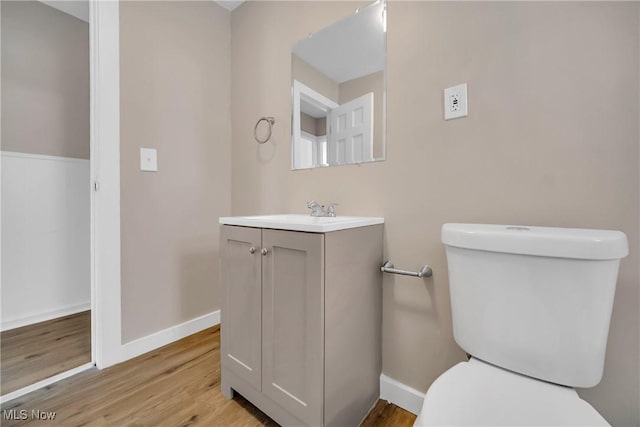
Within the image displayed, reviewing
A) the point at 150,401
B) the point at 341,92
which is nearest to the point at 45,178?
the point at 150,401

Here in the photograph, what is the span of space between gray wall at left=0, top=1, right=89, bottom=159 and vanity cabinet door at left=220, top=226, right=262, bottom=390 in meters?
1.81

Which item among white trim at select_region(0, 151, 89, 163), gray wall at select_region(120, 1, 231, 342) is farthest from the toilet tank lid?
white trim at select_region(0, 151, 89, 163)

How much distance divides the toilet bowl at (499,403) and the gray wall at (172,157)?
1563 millimetres

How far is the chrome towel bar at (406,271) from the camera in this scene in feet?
3.52

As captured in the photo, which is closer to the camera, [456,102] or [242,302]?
[456,102]

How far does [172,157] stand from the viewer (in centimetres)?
168

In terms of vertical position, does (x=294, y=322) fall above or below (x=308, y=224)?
below

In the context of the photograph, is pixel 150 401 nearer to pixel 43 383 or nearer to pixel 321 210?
pixel 43 383

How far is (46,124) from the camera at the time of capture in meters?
1.94

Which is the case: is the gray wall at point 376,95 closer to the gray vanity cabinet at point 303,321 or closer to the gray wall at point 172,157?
the gray vanity cabinet at point 303,321

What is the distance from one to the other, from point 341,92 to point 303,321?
1084 millimetres

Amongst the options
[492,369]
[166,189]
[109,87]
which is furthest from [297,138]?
[492,369]

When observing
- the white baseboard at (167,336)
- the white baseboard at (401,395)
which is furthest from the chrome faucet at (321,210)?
the white baseboard at (167,336)

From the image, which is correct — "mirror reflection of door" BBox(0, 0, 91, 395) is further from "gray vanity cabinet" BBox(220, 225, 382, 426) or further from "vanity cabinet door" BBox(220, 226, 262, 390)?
"gray vanity cabinet" BBox(220, 225, 382, 426)
